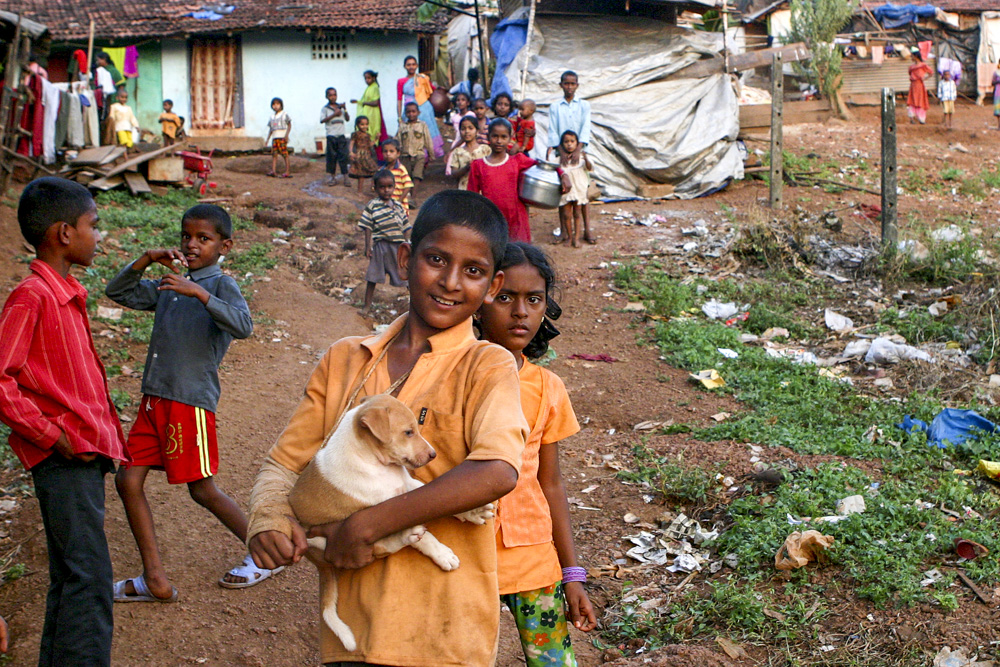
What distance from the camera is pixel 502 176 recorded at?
7641 mm

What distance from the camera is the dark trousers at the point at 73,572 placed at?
2549 mm

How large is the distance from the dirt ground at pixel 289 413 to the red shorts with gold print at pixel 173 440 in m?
0.54

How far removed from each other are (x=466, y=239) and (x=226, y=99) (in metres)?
17.7

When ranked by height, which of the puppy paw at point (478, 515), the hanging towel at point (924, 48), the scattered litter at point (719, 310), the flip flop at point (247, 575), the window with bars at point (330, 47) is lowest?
the flip flop at point (247, 575)

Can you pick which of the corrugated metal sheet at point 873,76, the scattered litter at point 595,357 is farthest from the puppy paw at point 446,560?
the corrugated metal sheet at point 873,76

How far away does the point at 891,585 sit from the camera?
3.19 m

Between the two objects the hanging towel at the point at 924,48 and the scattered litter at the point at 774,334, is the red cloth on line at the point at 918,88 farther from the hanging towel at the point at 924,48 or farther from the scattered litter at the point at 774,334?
the scattered litter at the point at 774,334

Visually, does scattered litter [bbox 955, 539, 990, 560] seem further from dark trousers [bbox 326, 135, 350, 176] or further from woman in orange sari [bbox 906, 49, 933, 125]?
woman in orange sari [bbox 906, 49, 933, 125]

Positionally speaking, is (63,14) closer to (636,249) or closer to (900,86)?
(636,249)

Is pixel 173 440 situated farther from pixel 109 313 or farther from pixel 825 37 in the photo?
pixel 825 37

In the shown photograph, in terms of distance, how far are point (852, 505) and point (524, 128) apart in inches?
315

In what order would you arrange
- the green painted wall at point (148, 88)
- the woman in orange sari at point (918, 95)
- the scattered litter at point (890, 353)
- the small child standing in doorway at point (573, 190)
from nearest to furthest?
the scattered litter at point (890, 353) < the small child standing in doorway at point (573, 190) < the green painted wall at point (148, 88) < the woman in orange sari at point (918, 95)

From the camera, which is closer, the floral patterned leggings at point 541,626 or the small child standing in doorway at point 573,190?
the floral patterned leggings at point 541,626

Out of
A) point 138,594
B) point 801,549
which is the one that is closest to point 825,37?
point 801,549
